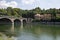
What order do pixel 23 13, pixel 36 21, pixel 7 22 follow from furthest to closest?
1. pixel 23 13
2. pixel 36 21
3. pixel 7 22

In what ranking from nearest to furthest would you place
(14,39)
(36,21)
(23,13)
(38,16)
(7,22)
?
(14,39) → (7,22) → (36,21) → (38,16) → (23,13)

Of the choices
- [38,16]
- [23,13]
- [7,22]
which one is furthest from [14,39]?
[23,13]

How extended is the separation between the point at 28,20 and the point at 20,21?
660cm

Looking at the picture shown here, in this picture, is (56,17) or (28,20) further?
(28,20)

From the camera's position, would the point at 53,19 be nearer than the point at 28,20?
Yes

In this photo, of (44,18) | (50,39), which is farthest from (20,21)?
(50,39)

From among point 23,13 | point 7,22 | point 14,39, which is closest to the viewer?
point 14,39

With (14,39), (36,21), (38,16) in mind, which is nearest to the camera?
(14,39)

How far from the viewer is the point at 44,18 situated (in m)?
106

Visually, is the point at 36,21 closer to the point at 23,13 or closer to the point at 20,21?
the point at 20,21

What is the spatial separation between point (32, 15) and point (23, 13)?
7.14 metres

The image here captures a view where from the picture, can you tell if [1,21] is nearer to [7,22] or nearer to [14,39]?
[7,22]

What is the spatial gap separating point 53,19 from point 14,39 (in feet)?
210

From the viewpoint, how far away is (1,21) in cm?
9675
